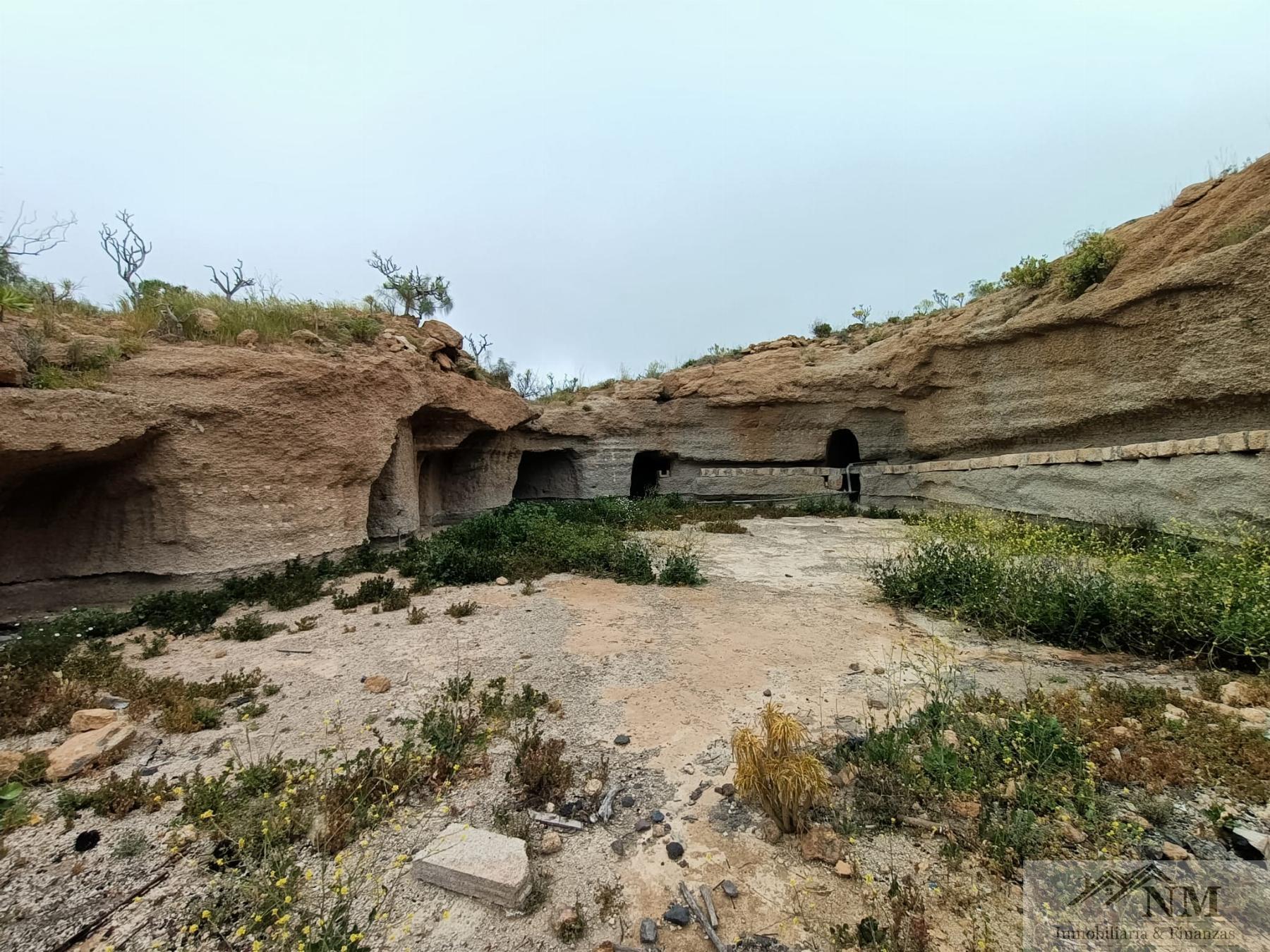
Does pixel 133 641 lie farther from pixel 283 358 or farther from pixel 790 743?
pixel 790 743

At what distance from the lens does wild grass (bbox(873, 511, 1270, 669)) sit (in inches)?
179

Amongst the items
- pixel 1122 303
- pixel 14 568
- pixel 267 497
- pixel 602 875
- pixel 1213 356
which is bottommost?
pixel 602 875

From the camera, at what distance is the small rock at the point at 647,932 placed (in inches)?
86.5

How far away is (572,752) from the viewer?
366 centimetres

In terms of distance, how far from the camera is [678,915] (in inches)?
90.6

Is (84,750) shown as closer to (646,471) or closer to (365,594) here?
(365,594)

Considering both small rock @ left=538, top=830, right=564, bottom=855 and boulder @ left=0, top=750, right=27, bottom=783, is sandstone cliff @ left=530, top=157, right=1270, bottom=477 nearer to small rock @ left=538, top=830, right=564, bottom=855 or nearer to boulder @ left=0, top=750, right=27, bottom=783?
small rock @ left=538, top=830, right=564, bottom=855

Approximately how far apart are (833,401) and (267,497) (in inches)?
552

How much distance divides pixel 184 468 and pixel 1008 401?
15.2 metres

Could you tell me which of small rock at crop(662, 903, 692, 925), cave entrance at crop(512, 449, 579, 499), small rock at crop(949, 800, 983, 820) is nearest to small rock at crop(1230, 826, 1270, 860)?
small rock at crop(949, 800, 983, 820)

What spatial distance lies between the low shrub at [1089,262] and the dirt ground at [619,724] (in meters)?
7.48

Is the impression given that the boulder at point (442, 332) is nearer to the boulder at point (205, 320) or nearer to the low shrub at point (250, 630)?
the boulder at point (205, 320)

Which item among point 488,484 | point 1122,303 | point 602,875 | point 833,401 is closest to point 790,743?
point 602,875

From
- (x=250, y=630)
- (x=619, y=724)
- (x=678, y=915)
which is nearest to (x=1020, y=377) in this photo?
(x=619, y=724)
